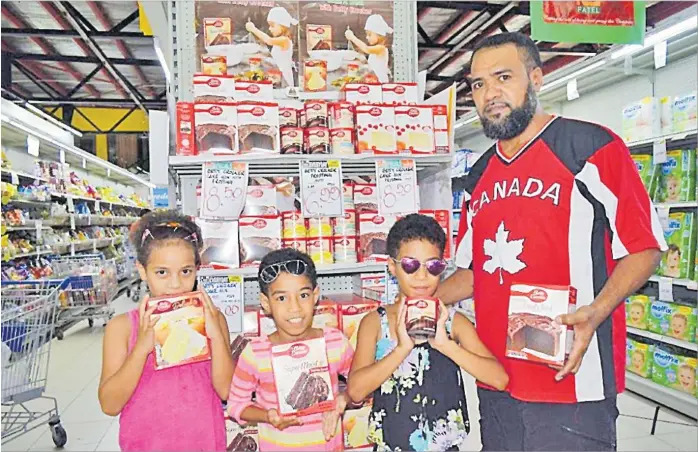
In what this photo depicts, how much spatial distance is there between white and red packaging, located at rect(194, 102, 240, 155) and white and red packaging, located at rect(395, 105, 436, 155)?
69cm

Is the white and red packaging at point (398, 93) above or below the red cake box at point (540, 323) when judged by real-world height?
above

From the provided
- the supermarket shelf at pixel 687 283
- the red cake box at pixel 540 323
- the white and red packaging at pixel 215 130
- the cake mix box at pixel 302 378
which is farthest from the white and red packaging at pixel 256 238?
the supermarket shelf at pixel 687 283

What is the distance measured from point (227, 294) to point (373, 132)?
905 mm

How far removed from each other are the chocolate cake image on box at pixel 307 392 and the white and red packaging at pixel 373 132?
3.37 ft

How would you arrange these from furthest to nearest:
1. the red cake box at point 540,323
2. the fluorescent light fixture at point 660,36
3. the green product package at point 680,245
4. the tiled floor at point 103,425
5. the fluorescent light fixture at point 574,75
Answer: the fluorescent light fixture at point 574,75, the green product package at point 680,245, the fluorescent light fixture at point 660,36, the tiled floor at point 103,425, the red cake box at point 540,323

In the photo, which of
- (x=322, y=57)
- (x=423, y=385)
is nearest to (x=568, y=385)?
(x=423, y=385)

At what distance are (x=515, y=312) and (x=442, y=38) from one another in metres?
9.09

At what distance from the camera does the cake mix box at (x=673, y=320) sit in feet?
14.6

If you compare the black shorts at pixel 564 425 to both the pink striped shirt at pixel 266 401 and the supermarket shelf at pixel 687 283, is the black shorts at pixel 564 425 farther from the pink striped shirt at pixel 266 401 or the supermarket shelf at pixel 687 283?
the supermarket shelf at pixel 687 283

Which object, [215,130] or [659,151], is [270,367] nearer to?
[215,130]

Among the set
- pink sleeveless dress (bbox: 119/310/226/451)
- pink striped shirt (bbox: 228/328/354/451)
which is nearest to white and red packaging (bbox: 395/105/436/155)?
pink striped shirt (bbox: 228/328/354/451)

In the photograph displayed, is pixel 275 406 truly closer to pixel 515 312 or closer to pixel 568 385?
pixel 515 312

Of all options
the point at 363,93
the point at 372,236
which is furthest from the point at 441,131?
the point at 372,236

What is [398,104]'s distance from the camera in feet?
8.02
